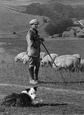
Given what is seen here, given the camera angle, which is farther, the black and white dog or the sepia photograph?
the sepia photograph

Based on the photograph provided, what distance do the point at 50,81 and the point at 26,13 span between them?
27.3 meters

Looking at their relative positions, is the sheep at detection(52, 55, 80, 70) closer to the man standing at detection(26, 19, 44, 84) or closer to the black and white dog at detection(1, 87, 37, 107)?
the man standing at detection(26, 19, 44, 84)

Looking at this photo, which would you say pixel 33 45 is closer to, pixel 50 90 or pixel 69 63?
pixel 50 90

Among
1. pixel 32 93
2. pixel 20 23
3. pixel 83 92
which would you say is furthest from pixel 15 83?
pixel 20 23

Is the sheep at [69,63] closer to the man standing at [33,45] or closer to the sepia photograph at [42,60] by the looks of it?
the sepia photograph at [42,60]

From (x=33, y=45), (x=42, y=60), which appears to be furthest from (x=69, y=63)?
(x=33, y=45)

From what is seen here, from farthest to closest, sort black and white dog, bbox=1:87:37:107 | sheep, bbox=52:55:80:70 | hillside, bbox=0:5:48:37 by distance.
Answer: hillside, bbox=0:5:48:37 < sheep, bbox=52:55:80:70 < black and white dog, bbox=1:87:37:107

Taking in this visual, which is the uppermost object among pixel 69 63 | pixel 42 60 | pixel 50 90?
pixel 50 90

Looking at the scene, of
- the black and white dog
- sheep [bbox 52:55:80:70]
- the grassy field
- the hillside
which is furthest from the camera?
the hillside

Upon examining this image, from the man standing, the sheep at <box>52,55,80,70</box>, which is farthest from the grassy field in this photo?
the sheep at <box>52,55,80,70</box>

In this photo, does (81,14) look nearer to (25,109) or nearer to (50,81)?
(50,81)

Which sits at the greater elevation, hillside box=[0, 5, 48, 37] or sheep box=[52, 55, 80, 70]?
hillside box=[0, 5, 48, 37]

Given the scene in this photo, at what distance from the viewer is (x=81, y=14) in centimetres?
4422

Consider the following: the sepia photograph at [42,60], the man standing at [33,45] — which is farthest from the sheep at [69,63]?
the man standing at [33,45]
